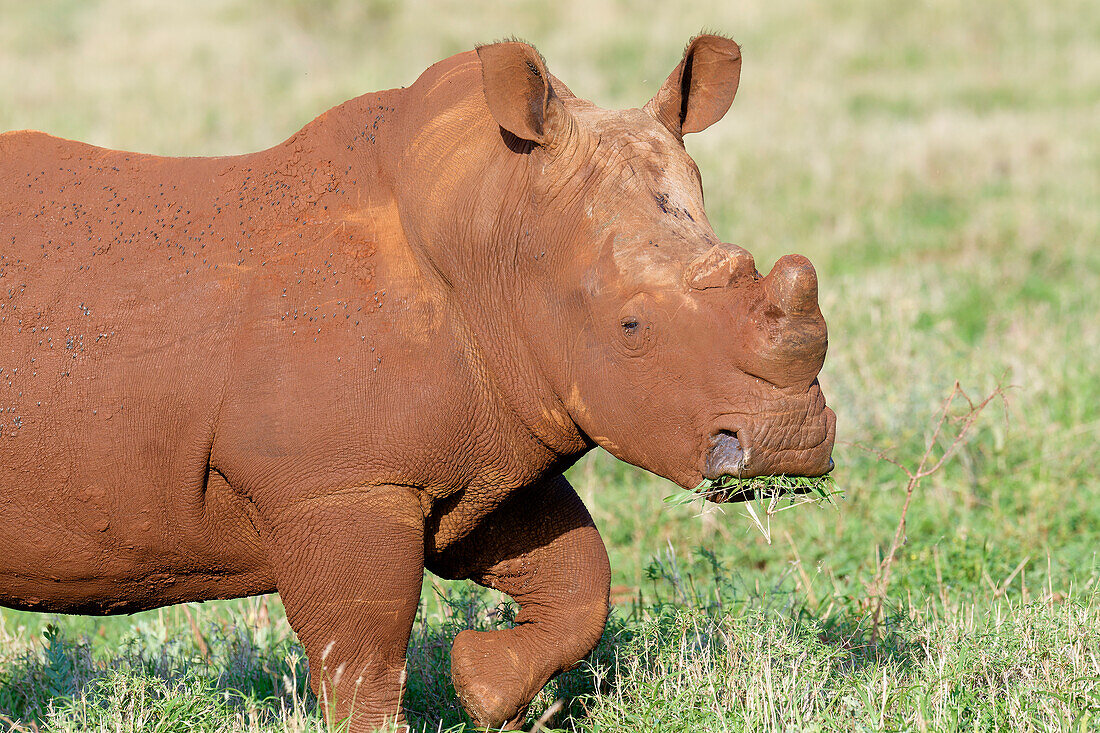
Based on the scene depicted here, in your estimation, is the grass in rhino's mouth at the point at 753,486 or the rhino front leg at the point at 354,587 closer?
the grass in rhino's mouth at the point at 753,486

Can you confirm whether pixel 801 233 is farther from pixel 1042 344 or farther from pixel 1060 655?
pixel 1060 655

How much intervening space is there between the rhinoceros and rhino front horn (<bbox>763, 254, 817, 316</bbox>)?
116 millimetres

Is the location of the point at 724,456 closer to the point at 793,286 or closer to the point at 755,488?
the point at 755,488

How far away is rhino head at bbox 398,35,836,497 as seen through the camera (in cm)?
299

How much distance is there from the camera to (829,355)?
26.4ft

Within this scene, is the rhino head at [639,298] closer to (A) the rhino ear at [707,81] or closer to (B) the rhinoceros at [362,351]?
(B) the rhinoceros at [362,351]

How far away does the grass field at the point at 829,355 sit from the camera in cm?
396

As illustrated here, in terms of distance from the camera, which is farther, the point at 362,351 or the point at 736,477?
the point at 362,351

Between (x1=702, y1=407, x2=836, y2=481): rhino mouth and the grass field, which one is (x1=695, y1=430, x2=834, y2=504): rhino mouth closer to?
(x1=702, y1=407, x2=836, y2=481): rhino mouth

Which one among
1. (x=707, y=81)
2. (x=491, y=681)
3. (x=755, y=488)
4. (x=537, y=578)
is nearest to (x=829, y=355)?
(x=537, y=578)

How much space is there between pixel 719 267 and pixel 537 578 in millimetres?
1353

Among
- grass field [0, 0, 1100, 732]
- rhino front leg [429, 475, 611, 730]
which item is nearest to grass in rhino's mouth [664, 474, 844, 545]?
grass field [0, 0, 1100, 732]

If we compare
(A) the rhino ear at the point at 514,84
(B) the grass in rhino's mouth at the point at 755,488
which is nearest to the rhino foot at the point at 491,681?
(B) the grass in rhino's mouth at the point at 755,488

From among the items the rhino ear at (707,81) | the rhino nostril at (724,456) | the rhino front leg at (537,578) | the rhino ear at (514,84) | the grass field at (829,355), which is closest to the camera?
the rhino nostril at (724,456)
